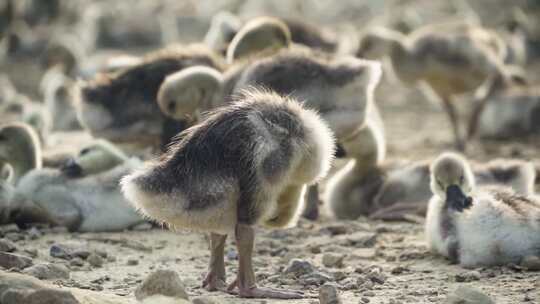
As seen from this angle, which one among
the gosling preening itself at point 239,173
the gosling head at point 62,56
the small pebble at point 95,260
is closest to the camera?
the gosling preening itself at point 239,173

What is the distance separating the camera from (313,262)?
22.9 feet

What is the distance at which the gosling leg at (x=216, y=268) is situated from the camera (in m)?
6.05

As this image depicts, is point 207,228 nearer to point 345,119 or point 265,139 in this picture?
point 265,139

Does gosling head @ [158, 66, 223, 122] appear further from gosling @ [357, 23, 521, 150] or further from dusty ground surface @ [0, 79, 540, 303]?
gosling @ [357, 23, 521, 150]

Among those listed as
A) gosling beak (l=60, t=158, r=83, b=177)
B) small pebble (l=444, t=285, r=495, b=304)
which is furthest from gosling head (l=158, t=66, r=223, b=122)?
small pebble (l=444, t=285, r=495, b=304)

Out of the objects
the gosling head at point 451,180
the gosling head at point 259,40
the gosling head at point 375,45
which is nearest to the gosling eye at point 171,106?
the gosling head at point 259,40

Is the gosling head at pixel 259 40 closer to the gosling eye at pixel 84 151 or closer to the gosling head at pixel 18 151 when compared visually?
the gosling eye at pixel 84 151

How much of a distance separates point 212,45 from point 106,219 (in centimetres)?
375

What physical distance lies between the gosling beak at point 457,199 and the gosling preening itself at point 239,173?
129 centimetres

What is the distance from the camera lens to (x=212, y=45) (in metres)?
11.3

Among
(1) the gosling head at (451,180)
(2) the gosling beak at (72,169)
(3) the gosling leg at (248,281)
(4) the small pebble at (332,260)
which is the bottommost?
(3) the gosling leg at (248,281)

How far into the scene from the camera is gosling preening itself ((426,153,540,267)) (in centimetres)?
647

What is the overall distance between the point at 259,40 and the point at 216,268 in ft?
12.8

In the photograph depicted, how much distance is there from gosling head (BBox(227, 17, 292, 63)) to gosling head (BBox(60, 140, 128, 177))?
5.30ft
